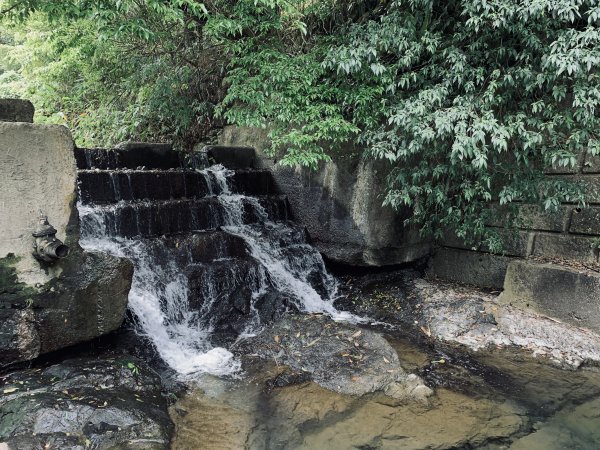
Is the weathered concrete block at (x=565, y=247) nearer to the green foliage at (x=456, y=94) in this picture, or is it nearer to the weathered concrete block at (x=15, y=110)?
the green foliage at (x=456, y=94)

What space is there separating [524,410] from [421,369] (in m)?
1.06

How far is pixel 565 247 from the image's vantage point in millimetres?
5770

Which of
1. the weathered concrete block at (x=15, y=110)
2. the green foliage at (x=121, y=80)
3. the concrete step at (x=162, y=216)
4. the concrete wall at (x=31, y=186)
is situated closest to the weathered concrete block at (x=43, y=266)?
the concrete wall at (x=31, y=186)

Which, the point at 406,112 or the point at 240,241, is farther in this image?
the point at 240,241

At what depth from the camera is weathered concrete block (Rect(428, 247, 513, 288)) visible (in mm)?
6559

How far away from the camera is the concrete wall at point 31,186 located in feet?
12.1

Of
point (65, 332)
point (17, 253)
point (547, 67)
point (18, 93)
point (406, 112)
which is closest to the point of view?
point (17, 253)

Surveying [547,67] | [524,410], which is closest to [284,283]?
[524,410]

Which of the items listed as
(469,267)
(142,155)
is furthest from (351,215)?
(142,155)

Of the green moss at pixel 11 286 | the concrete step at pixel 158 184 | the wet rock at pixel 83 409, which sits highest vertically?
the concrete step at pixel 158 184

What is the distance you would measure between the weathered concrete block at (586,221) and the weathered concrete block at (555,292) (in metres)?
0.60

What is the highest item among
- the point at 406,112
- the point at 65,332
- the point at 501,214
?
the point at 406,112

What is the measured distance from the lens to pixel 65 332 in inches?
158

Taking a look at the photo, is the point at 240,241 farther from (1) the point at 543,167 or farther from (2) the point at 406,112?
(1) the point at 543,167
